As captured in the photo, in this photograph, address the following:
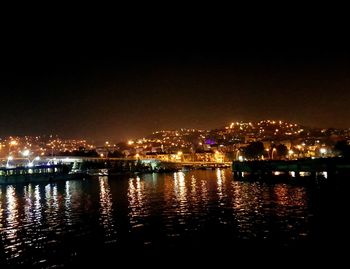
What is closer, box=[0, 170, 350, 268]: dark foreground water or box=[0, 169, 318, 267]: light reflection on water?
box=[0, 170, 350, 268]: dark foreground water

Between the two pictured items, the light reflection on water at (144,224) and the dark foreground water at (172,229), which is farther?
the light reflection on water at (144,224)

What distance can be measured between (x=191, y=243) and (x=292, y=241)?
7040 millimetres

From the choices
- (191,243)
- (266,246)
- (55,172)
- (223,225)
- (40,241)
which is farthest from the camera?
(55,172)

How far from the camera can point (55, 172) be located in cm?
14225

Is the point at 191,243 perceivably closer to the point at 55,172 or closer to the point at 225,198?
the point at 225,198

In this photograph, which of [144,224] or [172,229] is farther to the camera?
[144,224]


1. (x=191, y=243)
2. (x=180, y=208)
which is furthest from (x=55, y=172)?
(x=191, y=243)

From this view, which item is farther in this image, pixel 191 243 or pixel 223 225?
pixel 223 225

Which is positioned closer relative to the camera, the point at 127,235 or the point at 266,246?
the point at 266,246

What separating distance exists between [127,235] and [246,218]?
11.9 metres

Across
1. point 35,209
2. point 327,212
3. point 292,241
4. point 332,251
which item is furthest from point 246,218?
point 35,209

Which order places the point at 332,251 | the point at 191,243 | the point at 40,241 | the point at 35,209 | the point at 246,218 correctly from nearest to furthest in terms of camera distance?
1. the point at 332,251
2. the point at 191,243
3. the point at 40,241
4. the point at 246,218
5. the point at 35,209

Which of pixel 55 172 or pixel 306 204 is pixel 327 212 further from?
pixel 55 172

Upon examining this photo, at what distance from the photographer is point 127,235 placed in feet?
107
